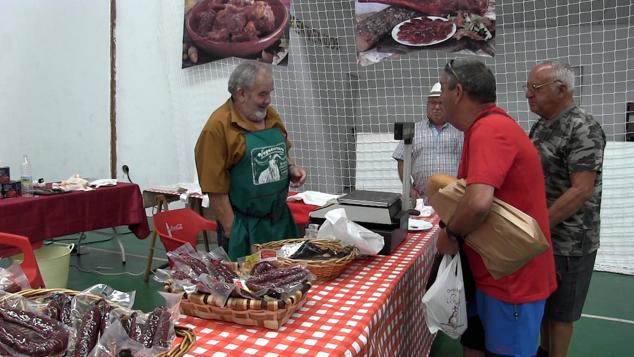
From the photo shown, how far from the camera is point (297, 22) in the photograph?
5184mm

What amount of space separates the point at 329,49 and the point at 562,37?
2.64 metres

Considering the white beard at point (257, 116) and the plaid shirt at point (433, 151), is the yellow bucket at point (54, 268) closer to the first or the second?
the white beard at point (257, 116)

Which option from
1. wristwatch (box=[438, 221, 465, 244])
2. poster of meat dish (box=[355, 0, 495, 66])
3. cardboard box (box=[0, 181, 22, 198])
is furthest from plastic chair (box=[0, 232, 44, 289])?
poster of meat dish (box=[355, 0, 495, 66])

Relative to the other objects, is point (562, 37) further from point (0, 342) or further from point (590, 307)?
point (0, 342)

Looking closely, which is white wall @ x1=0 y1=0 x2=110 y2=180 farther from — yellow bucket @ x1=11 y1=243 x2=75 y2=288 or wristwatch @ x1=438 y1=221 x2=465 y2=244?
wristwatch @ x1=438 y1=221 x2=465 y2=244

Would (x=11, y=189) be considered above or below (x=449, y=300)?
above

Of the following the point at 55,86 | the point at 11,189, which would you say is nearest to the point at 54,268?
the point at 11,189

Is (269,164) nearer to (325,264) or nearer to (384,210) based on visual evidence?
(384,210)

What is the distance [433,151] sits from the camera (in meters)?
3.24

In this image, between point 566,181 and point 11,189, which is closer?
point 566,181

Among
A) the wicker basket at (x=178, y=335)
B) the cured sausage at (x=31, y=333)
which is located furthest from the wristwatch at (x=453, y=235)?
the cured sausage at (x=31, y=333)

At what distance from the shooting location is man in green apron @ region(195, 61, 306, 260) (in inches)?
76.1

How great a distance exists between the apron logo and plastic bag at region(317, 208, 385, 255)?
1.43 feet

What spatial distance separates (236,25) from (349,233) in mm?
3993
